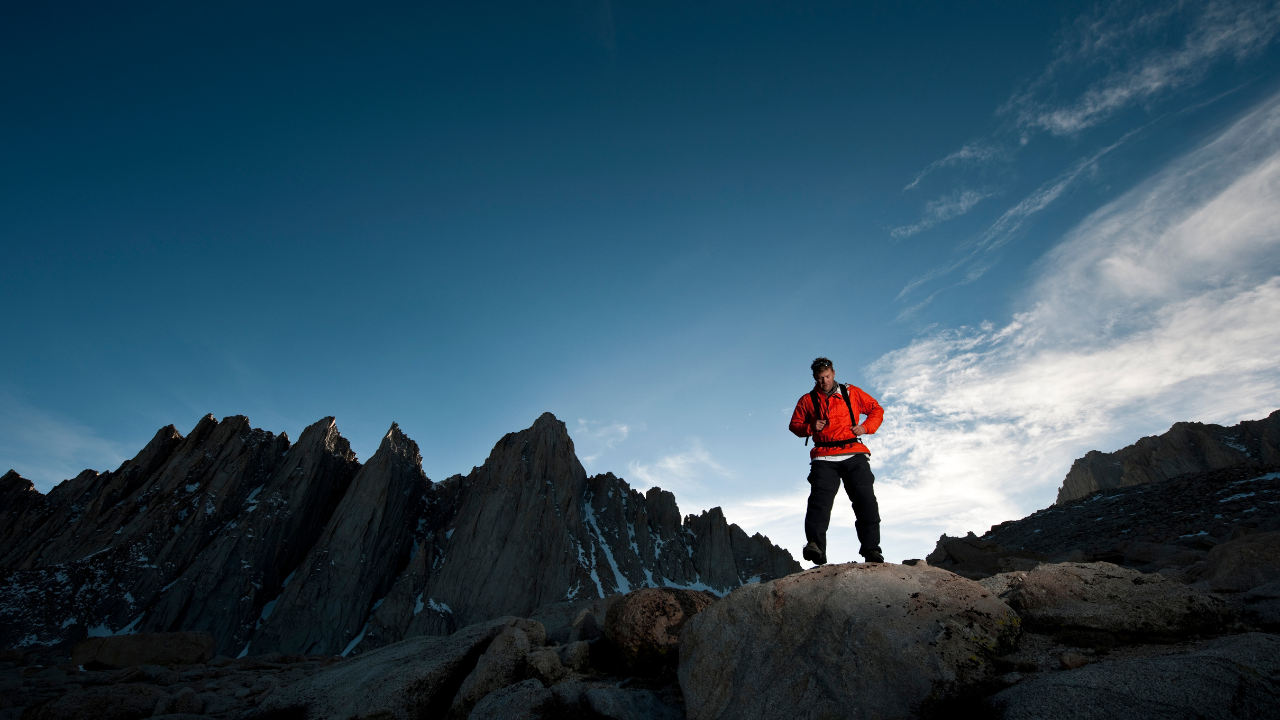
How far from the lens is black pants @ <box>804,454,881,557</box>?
7.49 meters

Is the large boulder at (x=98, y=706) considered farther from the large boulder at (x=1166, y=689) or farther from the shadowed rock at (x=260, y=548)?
the shadowed rock at (x=260, y=548)

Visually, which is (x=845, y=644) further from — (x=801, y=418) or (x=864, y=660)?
(x=801, y=418)

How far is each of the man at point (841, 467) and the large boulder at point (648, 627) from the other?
2110 mm

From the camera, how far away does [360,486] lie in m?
73.3

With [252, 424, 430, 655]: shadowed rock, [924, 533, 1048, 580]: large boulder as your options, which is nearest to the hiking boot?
[924, 533, 1048, 580]: large boulder

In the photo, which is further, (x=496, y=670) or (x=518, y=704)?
(x=496, y=670)

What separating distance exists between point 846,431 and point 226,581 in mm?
78780

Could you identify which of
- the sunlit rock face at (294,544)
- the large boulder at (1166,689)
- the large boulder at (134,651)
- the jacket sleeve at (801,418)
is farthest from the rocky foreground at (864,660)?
the sunlit rock face at (294,544)

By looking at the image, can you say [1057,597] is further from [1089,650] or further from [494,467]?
[494,467]

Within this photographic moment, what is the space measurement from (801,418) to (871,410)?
108 centimetres

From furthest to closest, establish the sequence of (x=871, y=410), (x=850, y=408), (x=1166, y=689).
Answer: (x=871, y=410)
(x=850, y=408)
(x=1166, y=689)

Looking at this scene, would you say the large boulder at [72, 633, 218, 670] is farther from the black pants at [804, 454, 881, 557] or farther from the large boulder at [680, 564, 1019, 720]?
the black pants at [804, 454, 881, 557]

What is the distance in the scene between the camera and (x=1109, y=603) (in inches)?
199

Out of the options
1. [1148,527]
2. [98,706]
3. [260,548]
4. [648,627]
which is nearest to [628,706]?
[648,627]
